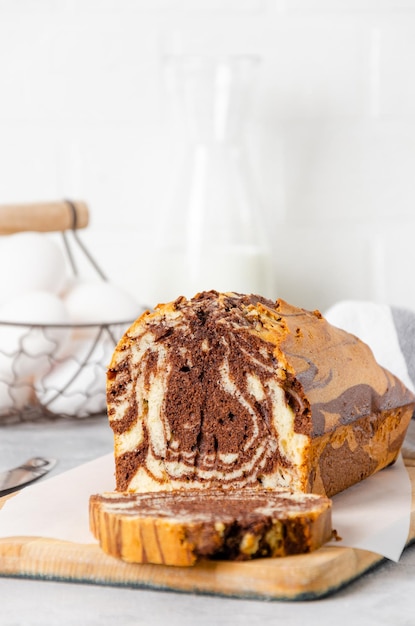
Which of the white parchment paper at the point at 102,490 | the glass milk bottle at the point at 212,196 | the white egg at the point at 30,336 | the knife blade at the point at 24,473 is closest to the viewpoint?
the white parchment paper at the point at 102,490

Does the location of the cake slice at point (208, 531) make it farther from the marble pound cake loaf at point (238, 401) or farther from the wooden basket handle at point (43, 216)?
the wooden basket handle at point (43, 216)

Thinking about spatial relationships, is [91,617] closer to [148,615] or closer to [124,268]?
[148,615]

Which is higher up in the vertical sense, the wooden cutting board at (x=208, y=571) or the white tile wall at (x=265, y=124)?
the white tile wall at (x=265, y=124)

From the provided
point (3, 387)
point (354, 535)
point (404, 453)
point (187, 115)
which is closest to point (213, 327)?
point (354, 535)

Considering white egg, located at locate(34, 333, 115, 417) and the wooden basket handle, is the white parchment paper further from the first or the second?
the wooden basket handle

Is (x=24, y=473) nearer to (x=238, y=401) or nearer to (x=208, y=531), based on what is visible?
(x=238, y=401)

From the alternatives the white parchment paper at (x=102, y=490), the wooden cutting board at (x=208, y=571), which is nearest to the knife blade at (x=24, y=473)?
the white parchment paper at (x=102, y=490)
